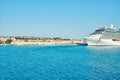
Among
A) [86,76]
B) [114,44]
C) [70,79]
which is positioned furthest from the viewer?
[114,44]

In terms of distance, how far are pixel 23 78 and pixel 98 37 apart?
12159cm

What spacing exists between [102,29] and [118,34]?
879 cm

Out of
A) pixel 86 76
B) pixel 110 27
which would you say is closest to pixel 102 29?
pixel 110 27

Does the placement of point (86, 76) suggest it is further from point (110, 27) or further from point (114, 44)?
point (110, 27)

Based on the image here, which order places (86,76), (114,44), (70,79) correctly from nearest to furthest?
(70,79), (86,76), (114,44)

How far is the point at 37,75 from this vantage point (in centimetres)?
3550

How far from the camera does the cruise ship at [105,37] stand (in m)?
152

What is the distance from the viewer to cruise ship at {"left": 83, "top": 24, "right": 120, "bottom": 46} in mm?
151500

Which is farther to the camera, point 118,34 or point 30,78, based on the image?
point 118,34

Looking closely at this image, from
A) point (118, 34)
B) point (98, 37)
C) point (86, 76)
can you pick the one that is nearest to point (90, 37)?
point (98, 37)

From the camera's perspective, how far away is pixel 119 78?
3322cm

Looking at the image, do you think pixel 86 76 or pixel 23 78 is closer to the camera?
pixel 23 78

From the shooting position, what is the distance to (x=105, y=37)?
15375cm

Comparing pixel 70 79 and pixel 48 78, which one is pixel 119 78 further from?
pixel 48 78
